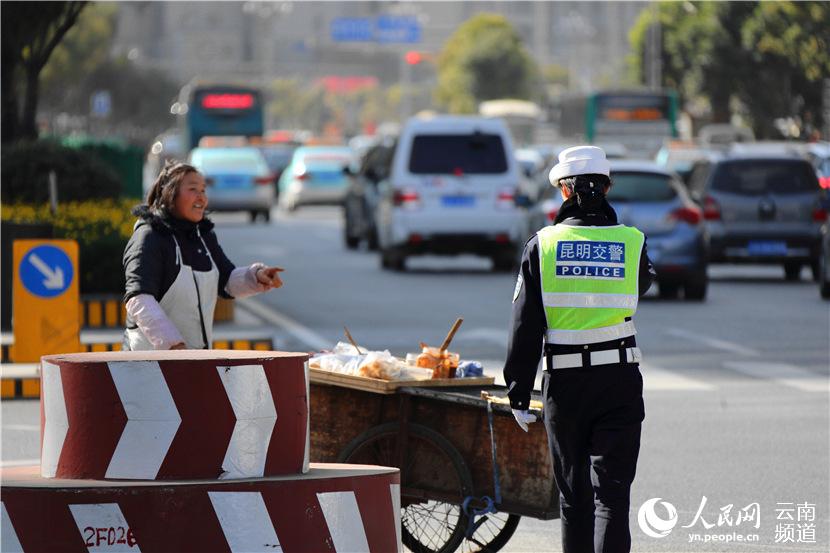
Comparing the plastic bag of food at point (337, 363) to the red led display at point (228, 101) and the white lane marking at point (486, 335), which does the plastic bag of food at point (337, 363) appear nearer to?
the white lane marking at point (486, 335)

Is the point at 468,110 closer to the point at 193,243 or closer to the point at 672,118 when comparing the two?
the point at 672,118

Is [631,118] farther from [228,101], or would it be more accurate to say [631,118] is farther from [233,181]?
[228,101]

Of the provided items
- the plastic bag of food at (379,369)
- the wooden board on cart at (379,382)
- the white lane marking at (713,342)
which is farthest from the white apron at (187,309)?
the white lane marking at (713,342)

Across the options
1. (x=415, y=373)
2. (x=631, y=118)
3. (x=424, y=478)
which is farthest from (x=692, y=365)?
(x=631, y=118)

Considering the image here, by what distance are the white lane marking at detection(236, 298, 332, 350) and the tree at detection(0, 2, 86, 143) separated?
14.2 feet

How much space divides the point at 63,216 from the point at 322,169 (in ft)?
109

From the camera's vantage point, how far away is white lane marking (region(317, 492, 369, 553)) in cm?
652

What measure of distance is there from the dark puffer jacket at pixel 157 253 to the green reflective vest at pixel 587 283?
2.05m

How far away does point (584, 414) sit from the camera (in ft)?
22.7

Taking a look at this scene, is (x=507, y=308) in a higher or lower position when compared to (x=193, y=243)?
lower

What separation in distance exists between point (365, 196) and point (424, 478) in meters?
24.0

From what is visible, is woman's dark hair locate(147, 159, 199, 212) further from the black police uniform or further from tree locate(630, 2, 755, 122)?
tree locate(630, 2, 755, 122)

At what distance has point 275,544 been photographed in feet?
21.0

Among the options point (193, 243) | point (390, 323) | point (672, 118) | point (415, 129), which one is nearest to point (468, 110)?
point (672, 118)
